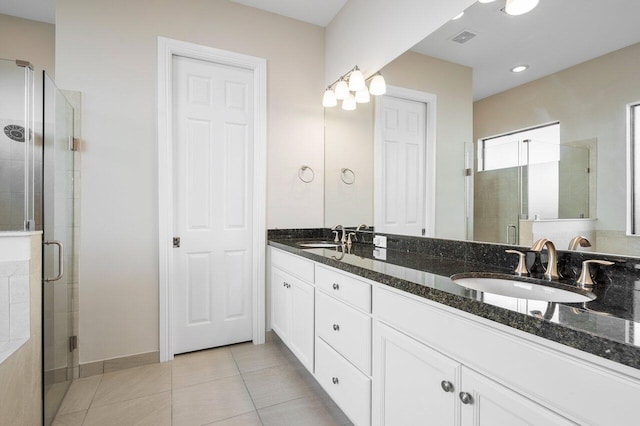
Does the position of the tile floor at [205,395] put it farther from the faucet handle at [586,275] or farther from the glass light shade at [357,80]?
the glass light shade at [357,80]

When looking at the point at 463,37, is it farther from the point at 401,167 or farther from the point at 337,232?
the point at 337,232

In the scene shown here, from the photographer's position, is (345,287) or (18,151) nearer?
(345,287)

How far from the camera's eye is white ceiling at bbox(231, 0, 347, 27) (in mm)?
2682

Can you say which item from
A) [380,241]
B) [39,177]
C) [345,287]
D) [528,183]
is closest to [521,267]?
[528,183]

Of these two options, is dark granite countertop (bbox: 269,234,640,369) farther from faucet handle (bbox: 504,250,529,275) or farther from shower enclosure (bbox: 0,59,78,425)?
shower enclosure (bbox: 0,59,78,425)

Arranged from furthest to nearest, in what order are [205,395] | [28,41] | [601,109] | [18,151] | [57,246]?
1. [28,41]
2. [205,395]
3. [57,246]
4. [18,151]
5. [601,109]

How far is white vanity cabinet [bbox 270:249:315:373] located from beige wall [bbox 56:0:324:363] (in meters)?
0.91

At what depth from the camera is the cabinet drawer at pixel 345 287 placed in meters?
1.43

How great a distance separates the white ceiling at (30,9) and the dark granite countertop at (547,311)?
10.3 feet

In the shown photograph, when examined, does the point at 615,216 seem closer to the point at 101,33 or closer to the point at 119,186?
the point at 119,186

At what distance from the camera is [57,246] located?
185 centimetres

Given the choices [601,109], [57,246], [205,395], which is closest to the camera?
[601,109]

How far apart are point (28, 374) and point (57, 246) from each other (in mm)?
693

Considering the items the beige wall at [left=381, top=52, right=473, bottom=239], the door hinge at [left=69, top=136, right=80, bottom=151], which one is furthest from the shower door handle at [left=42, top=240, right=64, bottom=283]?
the beige wall at [left=381, top=52, right=473, bottom=239]
